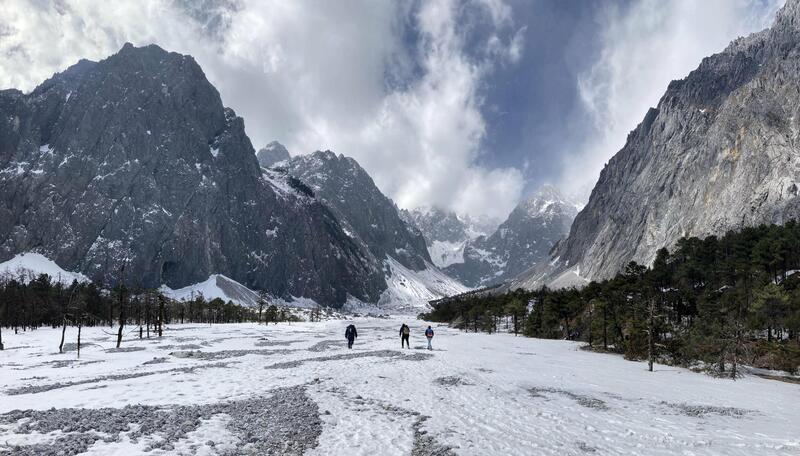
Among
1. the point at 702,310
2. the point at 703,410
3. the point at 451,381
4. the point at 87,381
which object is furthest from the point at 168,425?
the point at 702,310

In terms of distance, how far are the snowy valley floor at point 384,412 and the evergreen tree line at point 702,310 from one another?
30.3ft

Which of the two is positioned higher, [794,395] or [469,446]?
[469,446]

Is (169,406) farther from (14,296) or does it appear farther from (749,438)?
(14,296)

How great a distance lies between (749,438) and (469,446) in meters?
11.0

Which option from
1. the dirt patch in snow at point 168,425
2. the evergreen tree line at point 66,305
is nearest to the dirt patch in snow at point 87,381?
the dirt patch in snow at point 168,425

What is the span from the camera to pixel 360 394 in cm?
2317

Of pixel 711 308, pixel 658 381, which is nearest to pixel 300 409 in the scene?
pixel 658 381

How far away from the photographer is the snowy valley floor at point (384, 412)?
14.2 m

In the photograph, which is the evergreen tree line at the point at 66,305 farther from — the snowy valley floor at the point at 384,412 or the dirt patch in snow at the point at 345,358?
the snowy valley floor at the point at 384,412

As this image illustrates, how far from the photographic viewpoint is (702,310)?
225 ft

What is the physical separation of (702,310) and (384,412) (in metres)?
70.2

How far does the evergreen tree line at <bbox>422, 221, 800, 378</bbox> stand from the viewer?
44.5m

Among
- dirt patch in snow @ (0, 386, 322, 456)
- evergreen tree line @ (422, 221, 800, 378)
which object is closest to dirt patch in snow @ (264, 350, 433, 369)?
dirt patch in snow @ (0, 386, 322, 456)

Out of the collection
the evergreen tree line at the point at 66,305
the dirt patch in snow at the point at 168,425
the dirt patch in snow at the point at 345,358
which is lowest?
the evergreen tree line at the point at 66,305
